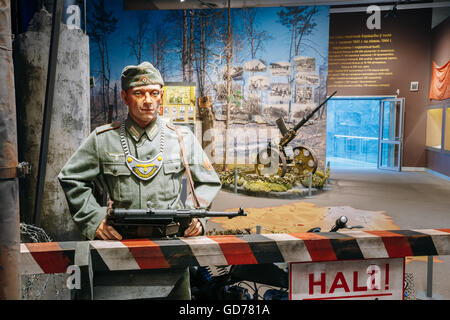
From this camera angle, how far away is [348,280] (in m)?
1.40

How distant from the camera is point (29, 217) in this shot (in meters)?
2.70

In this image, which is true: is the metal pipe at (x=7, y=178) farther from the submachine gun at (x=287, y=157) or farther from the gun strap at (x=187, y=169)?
the submachine gun at (x=287, y=157)

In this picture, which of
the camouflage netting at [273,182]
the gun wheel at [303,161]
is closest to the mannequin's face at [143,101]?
the camouflage netting at [273,182]

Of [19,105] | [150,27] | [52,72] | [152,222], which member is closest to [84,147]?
[152,222]

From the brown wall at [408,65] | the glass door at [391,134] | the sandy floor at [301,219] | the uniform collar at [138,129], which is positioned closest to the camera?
the uniform collar at [138,129]

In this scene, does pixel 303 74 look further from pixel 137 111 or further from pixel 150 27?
pixel 137 111

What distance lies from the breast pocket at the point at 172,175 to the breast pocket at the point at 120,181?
0.15 metres

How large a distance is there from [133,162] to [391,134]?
38.0ft

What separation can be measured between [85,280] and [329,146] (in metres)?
17.0

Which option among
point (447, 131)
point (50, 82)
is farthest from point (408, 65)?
point (50, 82)

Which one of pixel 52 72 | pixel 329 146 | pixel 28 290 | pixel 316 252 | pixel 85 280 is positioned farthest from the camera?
pixel 329 146

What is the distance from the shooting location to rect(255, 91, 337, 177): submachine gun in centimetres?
834

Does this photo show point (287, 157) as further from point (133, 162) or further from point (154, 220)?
Result: point (154, 220)

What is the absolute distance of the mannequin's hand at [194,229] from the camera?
148 cm
